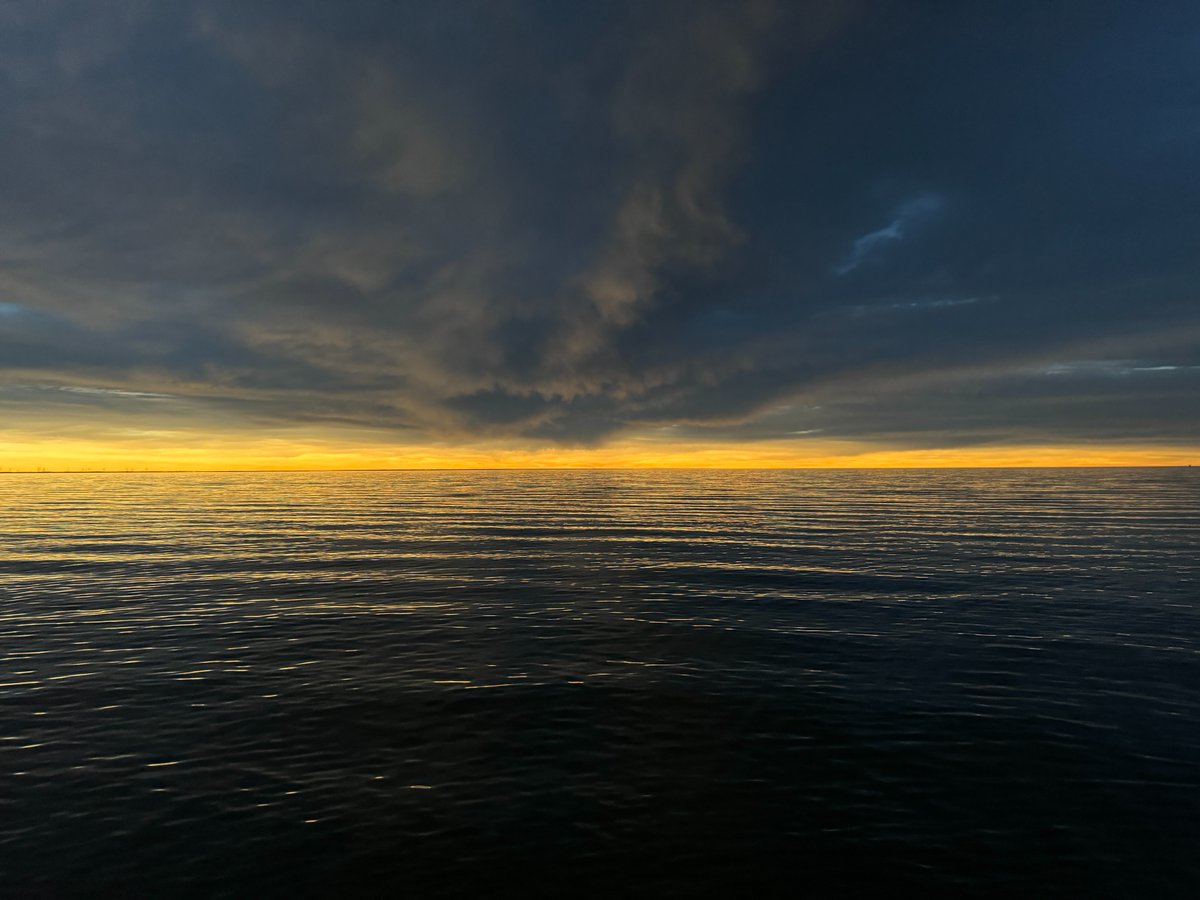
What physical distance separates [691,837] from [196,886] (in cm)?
995

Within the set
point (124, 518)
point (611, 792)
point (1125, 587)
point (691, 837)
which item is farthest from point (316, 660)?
point (124, 518)

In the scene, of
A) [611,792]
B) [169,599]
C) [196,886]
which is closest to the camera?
[196,886]

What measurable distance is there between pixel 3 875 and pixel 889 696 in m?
23.9

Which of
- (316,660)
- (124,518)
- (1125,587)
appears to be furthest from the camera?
(124,518)

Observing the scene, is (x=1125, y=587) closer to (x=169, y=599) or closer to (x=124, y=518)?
(x=169, y=599)

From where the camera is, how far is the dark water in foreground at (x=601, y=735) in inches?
510

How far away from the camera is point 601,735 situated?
61.7ft

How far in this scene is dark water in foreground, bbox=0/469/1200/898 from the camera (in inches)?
510

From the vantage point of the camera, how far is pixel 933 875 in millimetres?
12586

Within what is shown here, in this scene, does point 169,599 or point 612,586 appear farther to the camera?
point 612,586

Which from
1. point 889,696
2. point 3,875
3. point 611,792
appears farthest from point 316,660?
point 889,696

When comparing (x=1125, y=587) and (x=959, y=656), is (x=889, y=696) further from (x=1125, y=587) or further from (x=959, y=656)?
(x=1125, y=587)

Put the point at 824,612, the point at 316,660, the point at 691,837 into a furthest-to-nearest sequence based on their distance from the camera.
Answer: the point at 824,612
the point at 316,660
the point at 691,837

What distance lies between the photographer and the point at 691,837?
541 inches
